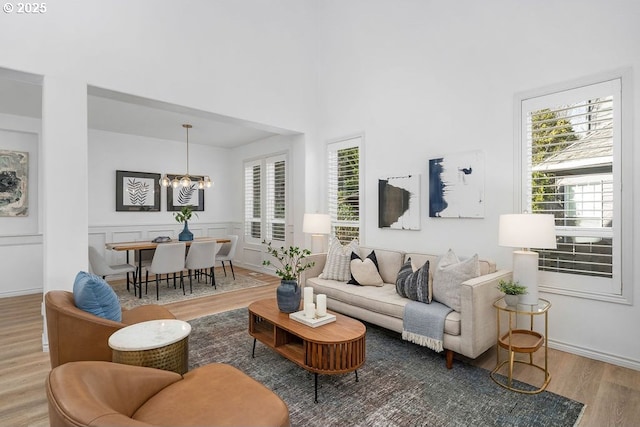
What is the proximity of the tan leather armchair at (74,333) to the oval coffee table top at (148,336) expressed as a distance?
0.29 m

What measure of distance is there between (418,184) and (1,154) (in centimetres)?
623

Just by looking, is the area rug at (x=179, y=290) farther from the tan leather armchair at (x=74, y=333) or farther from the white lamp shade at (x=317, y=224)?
the tan leather armchair at (x=74, y=333)

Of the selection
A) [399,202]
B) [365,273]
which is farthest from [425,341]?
[399,202]

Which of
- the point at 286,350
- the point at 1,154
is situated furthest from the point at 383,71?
the point at 1,154

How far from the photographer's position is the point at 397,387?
2.36m

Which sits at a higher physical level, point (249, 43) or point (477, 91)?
point (249, 43)

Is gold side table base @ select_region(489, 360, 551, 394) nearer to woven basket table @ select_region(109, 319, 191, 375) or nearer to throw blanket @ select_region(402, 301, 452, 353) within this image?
throw blanket @ select_region(402, 301, 452, 353)

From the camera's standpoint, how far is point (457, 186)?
3.62m

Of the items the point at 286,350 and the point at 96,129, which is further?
the point at 96,129

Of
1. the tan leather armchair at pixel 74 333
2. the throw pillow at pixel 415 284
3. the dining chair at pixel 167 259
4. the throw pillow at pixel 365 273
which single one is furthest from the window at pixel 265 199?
the tan leather armchair at pixel 74 333

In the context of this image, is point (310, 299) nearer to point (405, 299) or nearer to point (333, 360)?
point (333, 360)

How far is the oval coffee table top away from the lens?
178 cm

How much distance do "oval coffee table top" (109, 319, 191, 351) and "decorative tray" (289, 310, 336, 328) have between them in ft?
2.80

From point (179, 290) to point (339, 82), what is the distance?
13.7 feet
